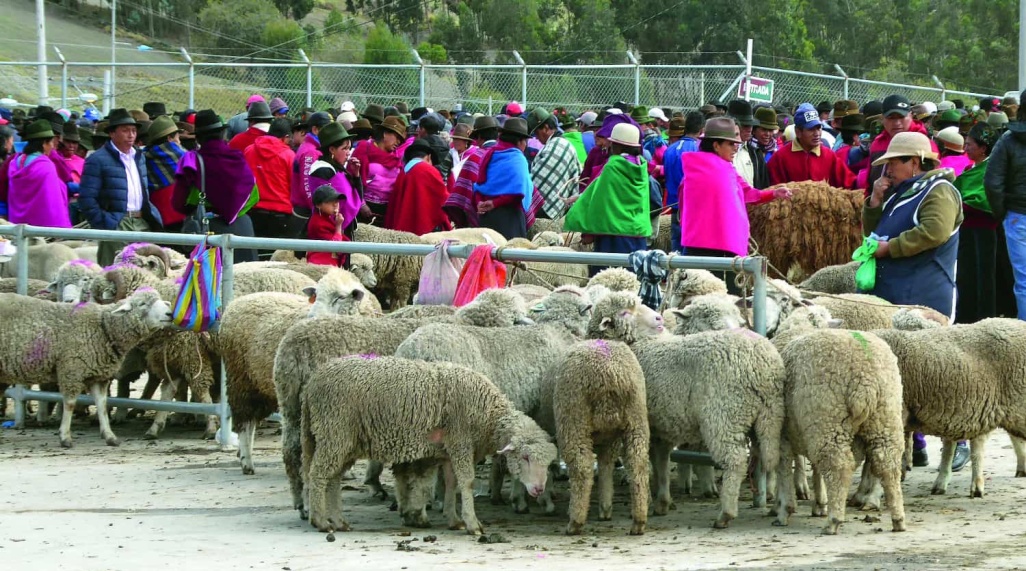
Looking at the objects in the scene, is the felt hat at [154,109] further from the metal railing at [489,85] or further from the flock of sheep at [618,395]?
the flock of sheep at [618,395]

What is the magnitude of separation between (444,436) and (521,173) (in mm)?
5989

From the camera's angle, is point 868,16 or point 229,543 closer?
point 229,543

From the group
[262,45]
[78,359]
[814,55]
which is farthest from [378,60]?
[78,359]

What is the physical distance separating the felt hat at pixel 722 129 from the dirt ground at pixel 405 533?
249 cm

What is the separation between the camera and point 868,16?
170ft

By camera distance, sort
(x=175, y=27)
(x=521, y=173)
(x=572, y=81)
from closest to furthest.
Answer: (x=521, y=173), (x=572, y=81), (x=175, y=27)

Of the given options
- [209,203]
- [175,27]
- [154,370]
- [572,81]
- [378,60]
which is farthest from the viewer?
[175,27]

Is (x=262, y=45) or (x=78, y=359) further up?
(x=262, y=45)

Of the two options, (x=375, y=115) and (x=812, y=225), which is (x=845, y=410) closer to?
(x=812, y=225)

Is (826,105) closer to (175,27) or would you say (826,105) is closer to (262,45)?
(262,45)

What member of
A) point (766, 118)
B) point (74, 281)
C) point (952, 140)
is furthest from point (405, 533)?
point (766, 118)

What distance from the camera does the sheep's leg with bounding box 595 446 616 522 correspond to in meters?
7.39

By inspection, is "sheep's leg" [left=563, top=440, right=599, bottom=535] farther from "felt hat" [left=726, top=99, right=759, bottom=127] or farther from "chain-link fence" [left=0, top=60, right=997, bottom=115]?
"chain-link fence" [left=0, top=60, right=997, bottom=115]

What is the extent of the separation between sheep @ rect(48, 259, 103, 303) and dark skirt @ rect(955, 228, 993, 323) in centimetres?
638
